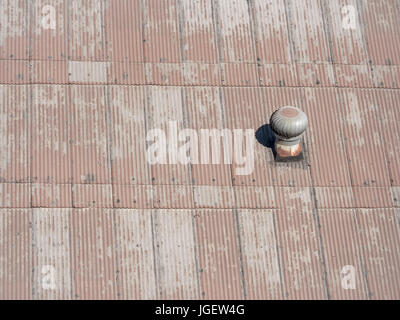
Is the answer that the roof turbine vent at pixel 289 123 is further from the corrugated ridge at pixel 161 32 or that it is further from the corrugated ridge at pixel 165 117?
the corrugated ridge at pixel 161 32

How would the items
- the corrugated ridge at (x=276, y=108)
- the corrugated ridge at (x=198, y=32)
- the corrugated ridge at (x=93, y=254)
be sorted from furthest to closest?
the corrugated ridge at (x=198, y=32) → the corrugated ridge at (x=276, y=108) → the corrugated ridge at (x=93, y=254)

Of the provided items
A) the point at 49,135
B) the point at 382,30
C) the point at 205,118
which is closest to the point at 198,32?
the point at 205,118

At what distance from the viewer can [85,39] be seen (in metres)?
38.4

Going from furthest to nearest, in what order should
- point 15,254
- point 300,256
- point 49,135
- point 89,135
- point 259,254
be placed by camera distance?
point 89,135 < point 49,135 < point 300,256 < point 259,254 < point 15,254

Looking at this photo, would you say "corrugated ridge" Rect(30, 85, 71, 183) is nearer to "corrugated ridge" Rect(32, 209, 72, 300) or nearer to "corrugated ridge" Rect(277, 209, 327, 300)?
"corrugated ridge" Rect(32, 209, 72, 300)

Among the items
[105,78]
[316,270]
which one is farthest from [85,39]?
Result: [316,270]

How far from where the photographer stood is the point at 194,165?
35781 mm

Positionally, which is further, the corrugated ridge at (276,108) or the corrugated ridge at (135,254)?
the corrugated ridge at (276,108)

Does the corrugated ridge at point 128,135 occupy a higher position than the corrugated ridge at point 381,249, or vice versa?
the corrugated ridge at point 128,135

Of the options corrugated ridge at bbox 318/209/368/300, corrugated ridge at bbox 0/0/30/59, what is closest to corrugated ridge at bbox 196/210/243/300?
corrugated ridge at bbox 318/209/368/300

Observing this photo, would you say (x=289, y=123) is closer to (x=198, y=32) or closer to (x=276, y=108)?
(x=276, y=108)

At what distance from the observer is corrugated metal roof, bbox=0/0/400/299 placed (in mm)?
33625

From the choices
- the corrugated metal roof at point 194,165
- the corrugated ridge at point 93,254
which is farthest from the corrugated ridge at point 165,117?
the corrugated ridge at point 93,254

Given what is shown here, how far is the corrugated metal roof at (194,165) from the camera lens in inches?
1324
